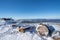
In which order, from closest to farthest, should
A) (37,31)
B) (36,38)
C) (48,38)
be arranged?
(36,38) < (48,38) < (37,31)

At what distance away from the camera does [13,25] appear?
21.5ft

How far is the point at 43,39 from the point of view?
5.58m

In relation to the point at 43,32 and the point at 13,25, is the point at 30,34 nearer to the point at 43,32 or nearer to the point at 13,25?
the point at 43,32

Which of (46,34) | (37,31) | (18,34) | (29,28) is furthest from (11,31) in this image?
(46,34)

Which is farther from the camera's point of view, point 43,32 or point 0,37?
point 43,32

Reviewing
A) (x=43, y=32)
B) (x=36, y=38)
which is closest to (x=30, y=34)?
(x=36, y=38)

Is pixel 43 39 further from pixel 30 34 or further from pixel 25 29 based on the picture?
pixel 25 29

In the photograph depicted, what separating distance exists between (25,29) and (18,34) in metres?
0.45

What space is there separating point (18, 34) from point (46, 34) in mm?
1358

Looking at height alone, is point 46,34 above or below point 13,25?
below

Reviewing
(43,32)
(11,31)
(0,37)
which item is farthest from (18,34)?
(43,32)

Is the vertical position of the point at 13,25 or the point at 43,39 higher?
the point at 13,25

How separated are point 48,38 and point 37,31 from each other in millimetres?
694

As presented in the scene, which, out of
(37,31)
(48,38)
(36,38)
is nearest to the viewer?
(36,38)
